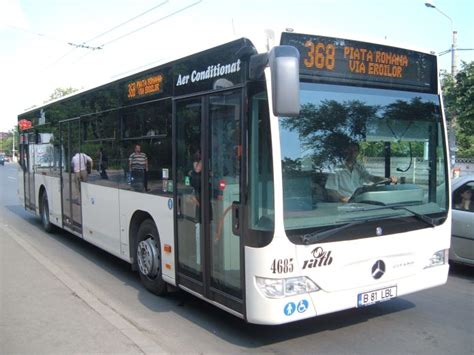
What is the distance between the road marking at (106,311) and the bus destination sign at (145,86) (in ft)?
8.62

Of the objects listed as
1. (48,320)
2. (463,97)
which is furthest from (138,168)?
(463,97)

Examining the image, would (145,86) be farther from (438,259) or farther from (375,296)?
(438,259)

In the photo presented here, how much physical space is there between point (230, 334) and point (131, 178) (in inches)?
106

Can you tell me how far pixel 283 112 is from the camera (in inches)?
145

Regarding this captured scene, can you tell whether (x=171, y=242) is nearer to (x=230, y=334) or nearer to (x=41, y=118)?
(x=230, y=334)

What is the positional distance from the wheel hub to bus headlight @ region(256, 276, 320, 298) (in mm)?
2310

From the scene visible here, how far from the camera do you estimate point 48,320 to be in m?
5.12

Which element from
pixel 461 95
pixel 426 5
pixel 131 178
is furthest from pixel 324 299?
pixel 461 95

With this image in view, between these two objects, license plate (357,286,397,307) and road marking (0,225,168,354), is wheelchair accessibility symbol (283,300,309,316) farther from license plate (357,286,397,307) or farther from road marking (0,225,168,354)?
road marking (0,225,168,354)

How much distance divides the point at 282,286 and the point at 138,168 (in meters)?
3.04

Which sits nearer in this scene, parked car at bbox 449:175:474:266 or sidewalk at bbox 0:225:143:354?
sidewalk at bbox 0:225:143:354

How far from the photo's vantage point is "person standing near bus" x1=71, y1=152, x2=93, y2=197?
27.2ft

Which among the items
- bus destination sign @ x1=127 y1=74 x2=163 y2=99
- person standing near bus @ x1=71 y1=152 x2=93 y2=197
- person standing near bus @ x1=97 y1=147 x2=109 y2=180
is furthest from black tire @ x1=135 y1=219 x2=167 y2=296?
person standing near bus @ x1=71 y1=152 x2=93 y2=197

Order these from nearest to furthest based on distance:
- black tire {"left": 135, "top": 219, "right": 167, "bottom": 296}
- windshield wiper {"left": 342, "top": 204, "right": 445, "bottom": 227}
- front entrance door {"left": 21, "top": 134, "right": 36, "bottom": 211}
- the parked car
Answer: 1. windshield wiper {"left": 342, "top": 204, "right": 445, "bottom": 227}
2. black tire {"left": 135, "top": 219, "right": 167, "bottom": 296}
3. the parked car
4. front entrance door {"left": 21, "top": 134, "right": 36, "bottom": 211}
